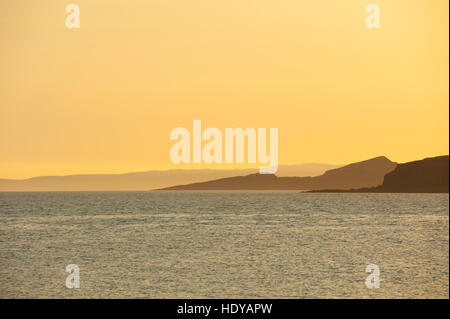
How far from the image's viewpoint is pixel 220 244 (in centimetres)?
6438

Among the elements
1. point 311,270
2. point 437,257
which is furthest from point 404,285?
point 437,257

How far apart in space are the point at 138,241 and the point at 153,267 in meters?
20.3

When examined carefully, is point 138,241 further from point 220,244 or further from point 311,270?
point 311,270

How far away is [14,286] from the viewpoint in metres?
39.1
